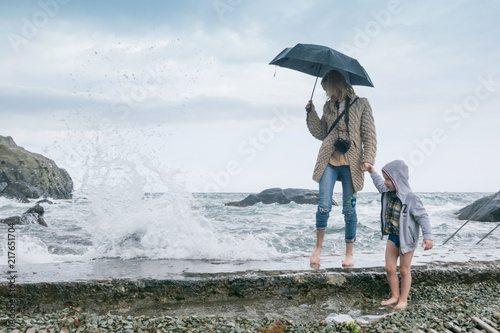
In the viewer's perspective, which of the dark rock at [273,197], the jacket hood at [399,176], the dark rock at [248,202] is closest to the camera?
the jacket hood at [399,176]

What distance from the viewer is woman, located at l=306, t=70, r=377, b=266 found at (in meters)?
4.25

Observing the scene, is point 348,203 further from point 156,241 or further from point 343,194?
point 156,241

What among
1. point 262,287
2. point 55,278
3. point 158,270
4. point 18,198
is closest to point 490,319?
point 262,287

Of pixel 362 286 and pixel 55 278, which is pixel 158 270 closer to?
pixel 55 278

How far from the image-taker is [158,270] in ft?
13.3

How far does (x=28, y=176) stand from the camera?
101ft

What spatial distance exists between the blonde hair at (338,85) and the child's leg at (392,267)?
5.48 ft

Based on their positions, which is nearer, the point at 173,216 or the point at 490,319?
the point at 490,319

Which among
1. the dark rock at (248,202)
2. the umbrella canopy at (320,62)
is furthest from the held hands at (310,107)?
the dark rock at (248,202)

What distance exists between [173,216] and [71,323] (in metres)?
3.44

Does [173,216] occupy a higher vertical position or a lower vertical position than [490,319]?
higher

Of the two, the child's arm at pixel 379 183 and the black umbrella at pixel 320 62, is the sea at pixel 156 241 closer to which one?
the child's arm at pixel 379 183

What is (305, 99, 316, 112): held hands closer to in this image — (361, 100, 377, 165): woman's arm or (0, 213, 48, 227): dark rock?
(361, 100, 377, 165): woman's arm

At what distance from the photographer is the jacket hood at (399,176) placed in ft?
11.2
